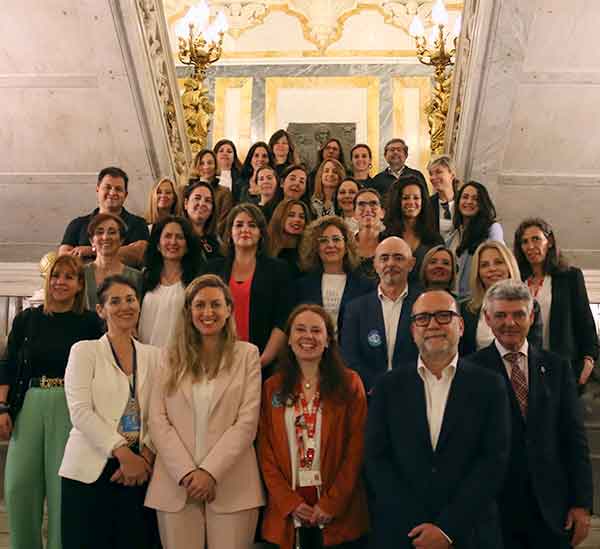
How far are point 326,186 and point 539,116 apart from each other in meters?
1.87

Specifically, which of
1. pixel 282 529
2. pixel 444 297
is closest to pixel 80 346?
pixel 282 529

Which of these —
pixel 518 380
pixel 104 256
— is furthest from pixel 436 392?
pixel 104 256

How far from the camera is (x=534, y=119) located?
6320 millimetres

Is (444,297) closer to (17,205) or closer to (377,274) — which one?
(377,274)

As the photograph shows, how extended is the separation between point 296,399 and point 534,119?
151 inches

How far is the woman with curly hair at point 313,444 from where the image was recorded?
317 centimetres

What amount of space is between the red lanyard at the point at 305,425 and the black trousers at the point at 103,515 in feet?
2.13

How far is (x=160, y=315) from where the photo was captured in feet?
12.9

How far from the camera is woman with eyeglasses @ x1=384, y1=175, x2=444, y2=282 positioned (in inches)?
184

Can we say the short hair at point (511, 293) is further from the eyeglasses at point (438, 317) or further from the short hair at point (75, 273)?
the short hair at point (75, 273)

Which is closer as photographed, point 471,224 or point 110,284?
point 110,284

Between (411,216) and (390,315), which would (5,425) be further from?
(411,216)

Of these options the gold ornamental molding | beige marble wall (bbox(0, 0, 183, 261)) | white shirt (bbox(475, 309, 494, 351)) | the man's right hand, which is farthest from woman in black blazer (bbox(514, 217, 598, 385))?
the gold ornamental molding

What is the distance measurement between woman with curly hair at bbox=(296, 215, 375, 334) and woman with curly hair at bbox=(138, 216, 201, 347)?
55 centimetres
